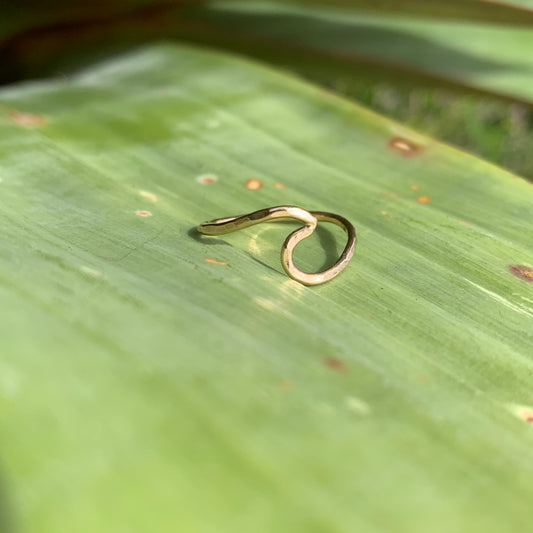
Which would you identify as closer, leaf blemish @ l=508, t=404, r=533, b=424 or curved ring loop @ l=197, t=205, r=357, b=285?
leaf blemish @ l=508, t=404, r=533, b=424

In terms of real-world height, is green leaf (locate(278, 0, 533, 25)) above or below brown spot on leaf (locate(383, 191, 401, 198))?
above

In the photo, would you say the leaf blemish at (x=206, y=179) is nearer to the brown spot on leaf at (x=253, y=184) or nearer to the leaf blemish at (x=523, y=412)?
the brown spot on leaf at (x=253, y=184)

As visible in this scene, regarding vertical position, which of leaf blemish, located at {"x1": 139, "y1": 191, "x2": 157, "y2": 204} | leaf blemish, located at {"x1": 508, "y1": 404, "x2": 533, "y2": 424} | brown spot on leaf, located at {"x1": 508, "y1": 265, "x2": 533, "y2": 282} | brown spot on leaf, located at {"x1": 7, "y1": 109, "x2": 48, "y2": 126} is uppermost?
brown spot on leaf, located at {"x1": 7, "y1": 109, "x2": 48, "y2": 126}

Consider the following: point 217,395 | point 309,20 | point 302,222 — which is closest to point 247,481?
A: point 217,395

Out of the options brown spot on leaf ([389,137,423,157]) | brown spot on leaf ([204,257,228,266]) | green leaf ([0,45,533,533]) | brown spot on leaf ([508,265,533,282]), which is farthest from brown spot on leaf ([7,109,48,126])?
brown spot on leaf ([508,265,533,282])

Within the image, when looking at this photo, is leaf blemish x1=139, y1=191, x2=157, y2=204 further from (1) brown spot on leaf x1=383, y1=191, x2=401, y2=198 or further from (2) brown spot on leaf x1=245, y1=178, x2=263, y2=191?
(1) brown spot on leaf x1=383, y1=191, x2=401, y2=198

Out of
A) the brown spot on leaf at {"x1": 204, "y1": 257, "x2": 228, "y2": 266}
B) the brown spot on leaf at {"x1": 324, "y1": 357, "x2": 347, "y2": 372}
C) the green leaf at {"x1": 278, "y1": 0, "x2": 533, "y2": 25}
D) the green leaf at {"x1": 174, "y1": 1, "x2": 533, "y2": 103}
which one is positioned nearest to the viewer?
the brown spot on leaf at {"x1": 324, "y1": 357, "x2": 347, "y2": 372}

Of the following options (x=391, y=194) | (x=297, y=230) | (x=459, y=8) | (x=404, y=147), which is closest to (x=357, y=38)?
(x=459, y=8)

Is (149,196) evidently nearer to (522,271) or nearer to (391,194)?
(391,194)
